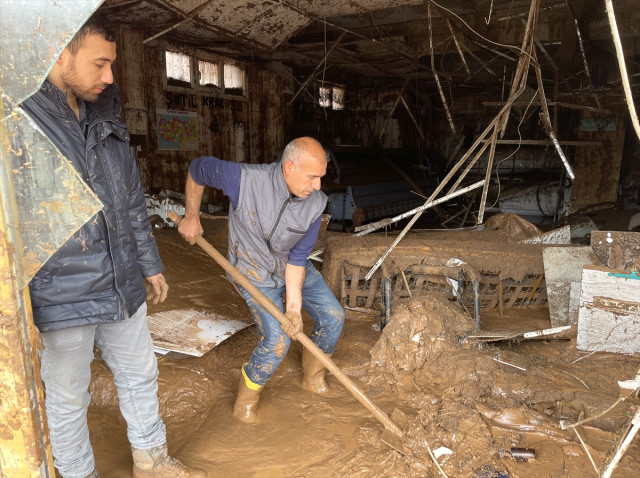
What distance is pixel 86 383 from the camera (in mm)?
2098

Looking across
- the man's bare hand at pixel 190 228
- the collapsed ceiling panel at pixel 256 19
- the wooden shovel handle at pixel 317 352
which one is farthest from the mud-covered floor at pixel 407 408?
the collapsed ceiling panel at pixel 256 19

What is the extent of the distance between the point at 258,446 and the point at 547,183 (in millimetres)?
11024

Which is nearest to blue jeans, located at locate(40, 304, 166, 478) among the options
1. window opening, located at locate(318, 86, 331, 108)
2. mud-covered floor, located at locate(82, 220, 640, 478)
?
mud-covered floor, located at locate(82, 220, 640, 478)

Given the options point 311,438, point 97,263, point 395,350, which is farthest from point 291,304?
point 97,263

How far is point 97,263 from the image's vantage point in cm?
195

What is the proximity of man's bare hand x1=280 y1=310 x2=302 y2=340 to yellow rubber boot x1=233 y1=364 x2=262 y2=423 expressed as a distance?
464 mm

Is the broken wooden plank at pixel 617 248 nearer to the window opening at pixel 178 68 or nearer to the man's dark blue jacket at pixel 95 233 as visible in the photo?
the man's dark blue jacket at pixel 95 233

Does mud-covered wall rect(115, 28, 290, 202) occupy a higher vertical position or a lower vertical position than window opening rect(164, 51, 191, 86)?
lower

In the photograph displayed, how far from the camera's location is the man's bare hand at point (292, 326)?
285cm

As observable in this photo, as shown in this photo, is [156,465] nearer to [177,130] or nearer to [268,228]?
[268,228]

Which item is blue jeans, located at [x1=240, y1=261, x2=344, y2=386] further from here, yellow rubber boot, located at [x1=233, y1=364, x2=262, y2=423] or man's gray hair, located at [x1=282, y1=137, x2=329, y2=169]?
man's gray hair, located at [x1=282, y1=137, x2=329, y2=169]

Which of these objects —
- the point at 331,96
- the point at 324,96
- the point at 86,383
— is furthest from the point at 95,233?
the point at 331,96

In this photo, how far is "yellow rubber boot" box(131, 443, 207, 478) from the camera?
91.4 inches

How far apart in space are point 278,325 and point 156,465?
3.47ft
